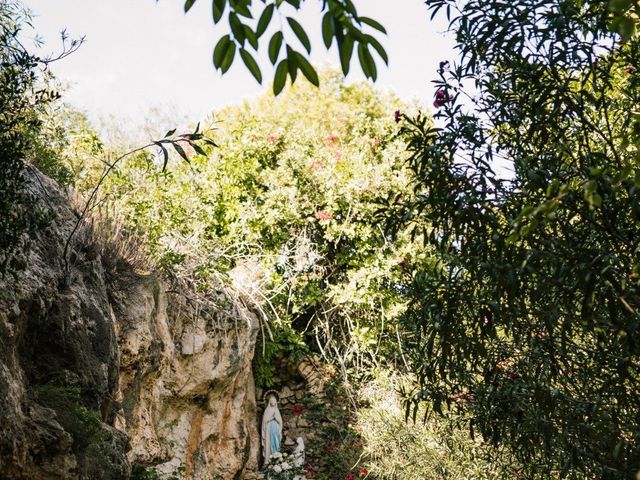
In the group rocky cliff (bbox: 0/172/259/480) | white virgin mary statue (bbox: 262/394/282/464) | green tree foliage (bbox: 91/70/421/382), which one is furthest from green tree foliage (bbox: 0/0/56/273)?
white virgin mary statue (bbox: 262/394/282/464)

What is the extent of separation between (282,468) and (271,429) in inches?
37.8

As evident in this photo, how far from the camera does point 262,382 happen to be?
11938 millimetres

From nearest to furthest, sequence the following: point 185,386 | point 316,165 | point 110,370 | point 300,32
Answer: point 300,32, point 110,370, point 185,386, point 316,165

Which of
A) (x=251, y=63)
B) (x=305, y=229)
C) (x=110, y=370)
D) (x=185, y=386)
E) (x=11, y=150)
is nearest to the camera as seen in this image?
(x=251, y=63)

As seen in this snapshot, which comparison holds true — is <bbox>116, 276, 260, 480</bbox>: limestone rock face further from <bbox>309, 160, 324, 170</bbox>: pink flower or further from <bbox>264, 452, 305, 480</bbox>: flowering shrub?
<bbox>309, 160, 324, 170</bbox>: pink flower

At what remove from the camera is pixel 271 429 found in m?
11.6

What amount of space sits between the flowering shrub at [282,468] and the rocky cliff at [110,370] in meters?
0.39

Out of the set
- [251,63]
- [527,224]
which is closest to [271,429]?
[527,224]

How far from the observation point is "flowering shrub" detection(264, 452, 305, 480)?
10609 millimetres

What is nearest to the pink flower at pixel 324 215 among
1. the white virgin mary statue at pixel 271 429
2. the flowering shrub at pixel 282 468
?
the white virgin mary statue at pixel 271 429

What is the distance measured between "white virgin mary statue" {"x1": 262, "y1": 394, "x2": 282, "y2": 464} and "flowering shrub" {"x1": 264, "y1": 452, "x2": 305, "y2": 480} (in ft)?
1.04

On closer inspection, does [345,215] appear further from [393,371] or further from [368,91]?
[368,91]

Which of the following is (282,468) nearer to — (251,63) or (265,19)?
(251,63)

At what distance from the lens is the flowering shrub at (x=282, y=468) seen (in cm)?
1061
